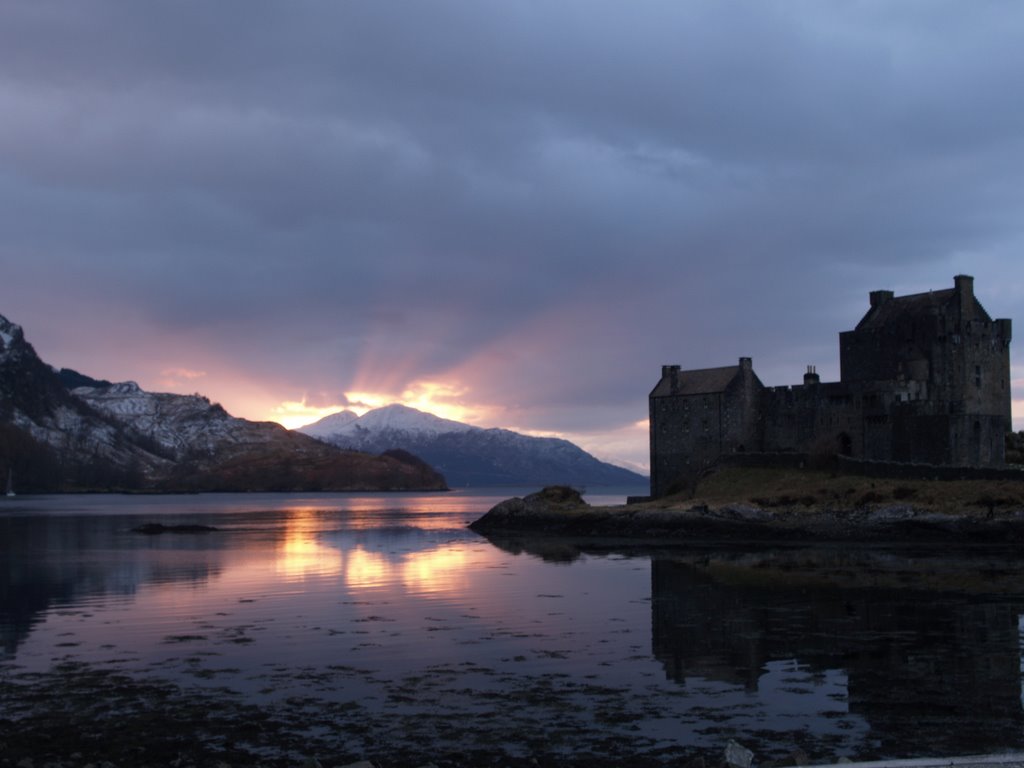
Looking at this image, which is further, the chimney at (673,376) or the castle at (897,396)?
the chimney at (673,376)

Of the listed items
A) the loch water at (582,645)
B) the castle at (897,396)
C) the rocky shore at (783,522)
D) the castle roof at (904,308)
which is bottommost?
the loch water at (582,645)

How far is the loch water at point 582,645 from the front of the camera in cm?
1783

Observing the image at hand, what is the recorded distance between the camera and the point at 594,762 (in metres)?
15.8

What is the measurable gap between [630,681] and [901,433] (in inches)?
1951

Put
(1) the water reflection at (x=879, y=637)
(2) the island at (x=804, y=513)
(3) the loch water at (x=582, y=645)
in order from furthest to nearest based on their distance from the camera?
(2) the island at (x=804, y=513)
(1) the water reflection at (x=879, y=637)
(3) the loch water at (x=582, y=645)

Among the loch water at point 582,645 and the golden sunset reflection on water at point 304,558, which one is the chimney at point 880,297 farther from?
the golden sunset reflection on water at point 304,558

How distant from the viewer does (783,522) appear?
61094mm

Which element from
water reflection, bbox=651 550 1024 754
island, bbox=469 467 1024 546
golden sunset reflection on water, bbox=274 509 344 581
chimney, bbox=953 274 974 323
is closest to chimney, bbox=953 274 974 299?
chimney, bbox=953 274 974 323

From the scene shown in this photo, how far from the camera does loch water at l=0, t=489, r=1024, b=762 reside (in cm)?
1783

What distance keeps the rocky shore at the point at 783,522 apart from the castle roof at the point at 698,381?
32.1ft

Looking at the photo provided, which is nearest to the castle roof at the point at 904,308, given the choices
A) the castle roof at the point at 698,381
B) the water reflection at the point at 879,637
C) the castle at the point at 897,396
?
the castle at the point at 897,396

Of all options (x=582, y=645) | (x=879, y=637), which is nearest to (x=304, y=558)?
(x=582, y=645)

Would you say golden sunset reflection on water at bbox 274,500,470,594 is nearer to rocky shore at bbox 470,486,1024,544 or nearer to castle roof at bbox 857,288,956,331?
rocky shore at bbox 470,486,1024,544

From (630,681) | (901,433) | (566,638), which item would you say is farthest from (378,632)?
(901,433)
